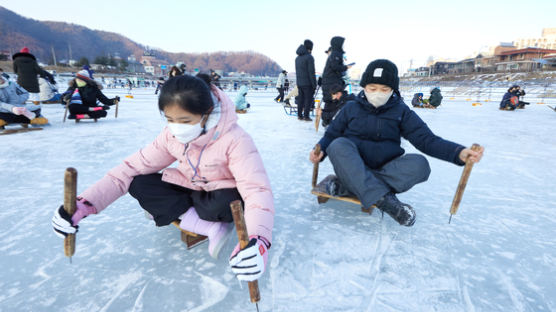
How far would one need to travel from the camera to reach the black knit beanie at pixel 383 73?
6.29ft

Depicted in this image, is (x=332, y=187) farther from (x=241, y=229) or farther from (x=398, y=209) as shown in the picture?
(x=241, y=229)

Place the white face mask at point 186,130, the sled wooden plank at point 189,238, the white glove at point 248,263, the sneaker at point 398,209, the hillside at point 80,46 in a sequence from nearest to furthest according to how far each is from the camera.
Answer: the white glove at point 248,263 → the white face mask at point 186,130 → the sled wooden plank at point 189,238 → the sneaker at point 398,209 → the hillside at point 80,46

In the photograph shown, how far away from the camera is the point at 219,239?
1.46 metres

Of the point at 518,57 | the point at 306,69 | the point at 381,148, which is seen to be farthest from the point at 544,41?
the point at 381,148

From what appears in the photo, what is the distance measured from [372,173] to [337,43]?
3.91 meters

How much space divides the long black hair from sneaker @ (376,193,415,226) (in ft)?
4.10

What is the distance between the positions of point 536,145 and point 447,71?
2718 inches

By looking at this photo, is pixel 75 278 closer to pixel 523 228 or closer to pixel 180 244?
pixel 180 244

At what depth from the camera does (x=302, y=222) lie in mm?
1915

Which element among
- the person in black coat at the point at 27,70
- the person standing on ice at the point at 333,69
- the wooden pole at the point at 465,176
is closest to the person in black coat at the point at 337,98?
the person standing on ice at the point at 333,69

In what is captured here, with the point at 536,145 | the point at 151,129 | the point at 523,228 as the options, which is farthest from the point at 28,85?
the point at 536,145

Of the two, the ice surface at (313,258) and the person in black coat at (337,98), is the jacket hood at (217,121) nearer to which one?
the ice surface at (313,258)

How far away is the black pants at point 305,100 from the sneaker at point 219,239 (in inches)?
209

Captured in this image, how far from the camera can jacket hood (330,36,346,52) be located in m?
5.05
